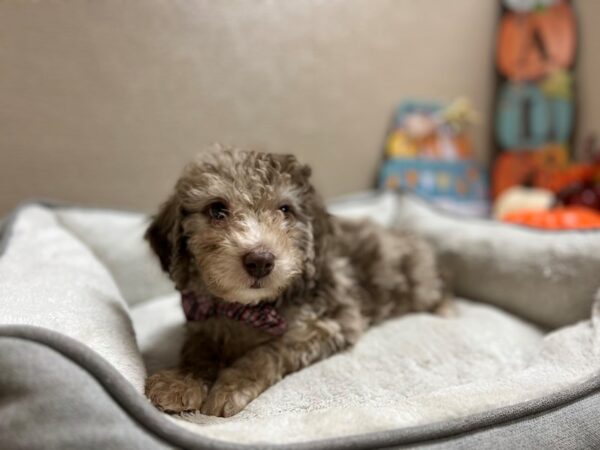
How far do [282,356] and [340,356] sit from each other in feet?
0.90

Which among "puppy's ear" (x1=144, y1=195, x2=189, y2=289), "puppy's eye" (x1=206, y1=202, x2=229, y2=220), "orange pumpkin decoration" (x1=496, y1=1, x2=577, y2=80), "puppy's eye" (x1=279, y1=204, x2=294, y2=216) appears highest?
"orange pumpkin decoration" (x1=496, y1=1, x2=577, y2=80)

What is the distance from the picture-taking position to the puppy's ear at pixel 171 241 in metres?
1.91

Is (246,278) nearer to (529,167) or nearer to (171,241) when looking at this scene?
(171,241)

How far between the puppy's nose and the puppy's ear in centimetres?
38

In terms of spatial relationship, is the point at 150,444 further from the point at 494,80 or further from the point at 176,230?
the point at 494,80

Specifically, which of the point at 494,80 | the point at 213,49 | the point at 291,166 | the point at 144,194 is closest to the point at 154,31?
the point at 213,49

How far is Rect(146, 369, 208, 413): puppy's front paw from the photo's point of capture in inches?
63.4

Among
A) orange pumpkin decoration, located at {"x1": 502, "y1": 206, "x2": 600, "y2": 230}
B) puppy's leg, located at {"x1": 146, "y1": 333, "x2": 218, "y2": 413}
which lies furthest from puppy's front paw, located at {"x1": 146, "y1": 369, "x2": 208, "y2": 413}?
orange pumpkin decoration, located at {"x1": 502, "y1": 206, "x2": 600, "y2": 230}

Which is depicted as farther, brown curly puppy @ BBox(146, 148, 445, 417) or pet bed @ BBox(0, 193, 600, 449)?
brown curly puppy @ BBox(146, 148, 445, 417)

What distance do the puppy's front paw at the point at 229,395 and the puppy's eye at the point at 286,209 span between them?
0.61 meters

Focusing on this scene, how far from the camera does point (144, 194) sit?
3180 mm

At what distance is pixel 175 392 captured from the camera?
1646 millimetres

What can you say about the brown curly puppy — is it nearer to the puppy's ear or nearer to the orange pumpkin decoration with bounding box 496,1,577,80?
the puppy's ear

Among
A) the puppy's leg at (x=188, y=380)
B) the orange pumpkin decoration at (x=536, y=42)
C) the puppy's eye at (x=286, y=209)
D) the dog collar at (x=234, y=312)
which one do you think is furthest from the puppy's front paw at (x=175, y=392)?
the orange pumpkin decoration at (x=536, y=42)
